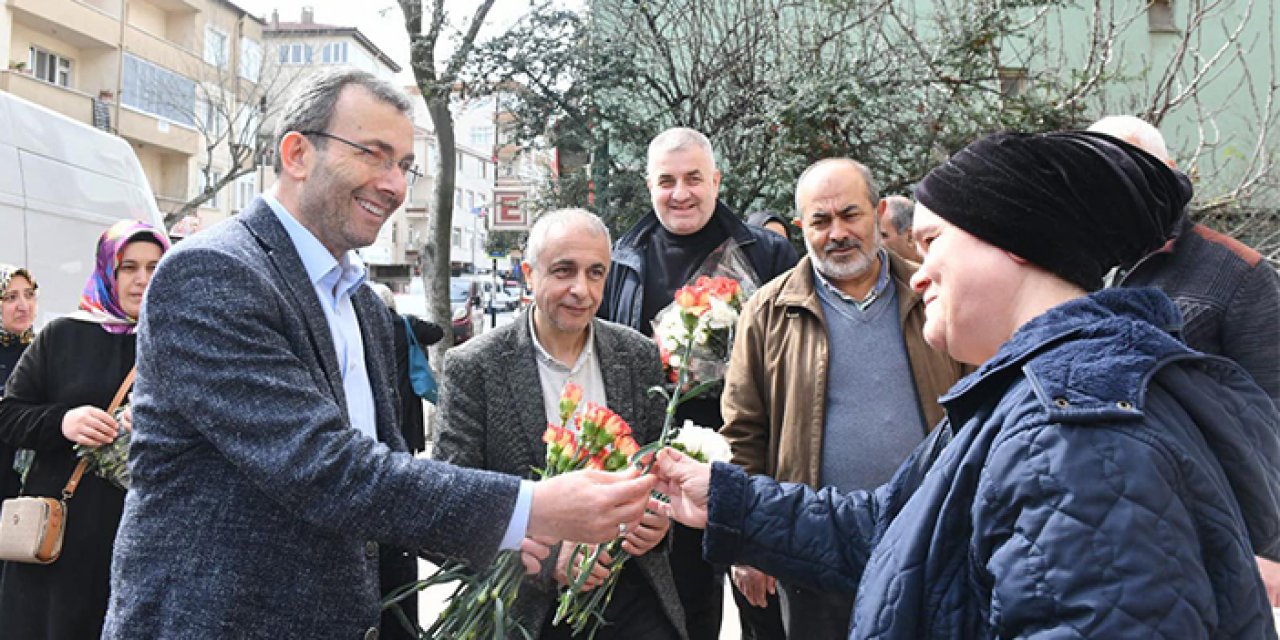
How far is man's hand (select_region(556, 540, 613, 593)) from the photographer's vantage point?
2.28 m

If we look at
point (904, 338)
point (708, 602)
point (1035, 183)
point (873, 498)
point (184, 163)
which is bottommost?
point (708, 602)

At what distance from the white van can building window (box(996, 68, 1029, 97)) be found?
8131 mm

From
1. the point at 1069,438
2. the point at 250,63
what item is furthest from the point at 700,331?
the point at 250,63

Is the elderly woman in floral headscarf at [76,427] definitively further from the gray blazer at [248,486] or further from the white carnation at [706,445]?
the white carnation at [706,445]

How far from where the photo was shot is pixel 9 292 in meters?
4.88

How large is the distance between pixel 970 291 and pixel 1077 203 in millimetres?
193

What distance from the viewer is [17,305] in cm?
493

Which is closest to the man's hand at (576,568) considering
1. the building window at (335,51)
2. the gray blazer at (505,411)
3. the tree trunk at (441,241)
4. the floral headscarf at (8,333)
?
the gray blazer at (505,411)

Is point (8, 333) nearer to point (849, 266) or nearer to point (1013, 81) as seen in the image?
point (849, 266)

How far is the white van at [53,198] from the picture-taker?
241 inches

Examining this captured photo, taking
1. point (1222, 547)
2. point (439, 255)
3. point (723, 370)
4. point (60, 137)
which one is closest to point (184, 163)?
point (439, 255)

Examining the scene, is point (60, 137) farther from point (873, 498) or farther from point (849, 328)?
point (873, 498)

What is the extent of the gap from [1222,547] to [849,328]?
199 centimetres

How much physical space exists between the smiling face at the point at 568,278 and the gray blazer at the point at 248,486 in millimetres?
1141
